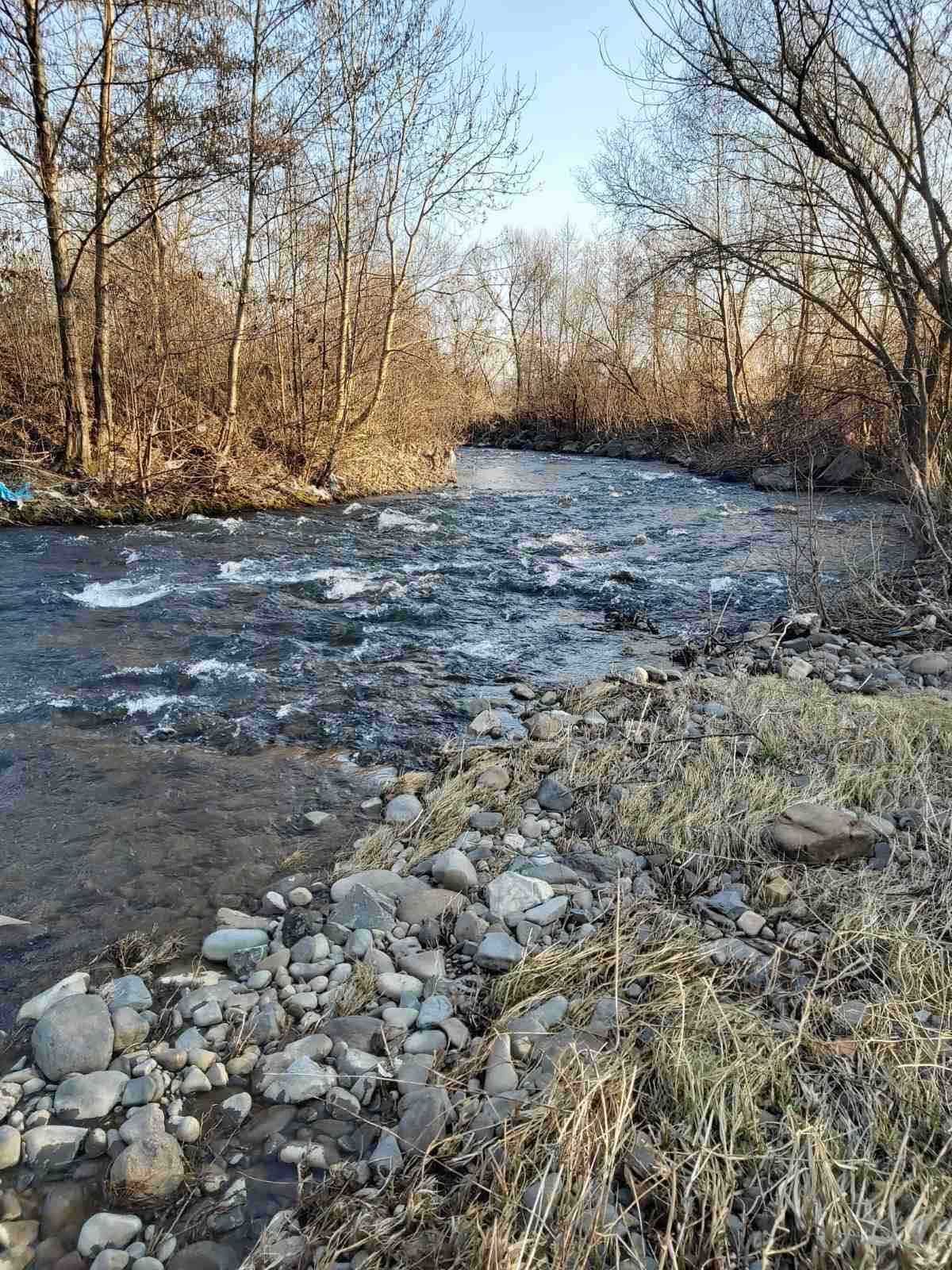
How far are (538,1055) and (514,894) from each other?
2.34ft

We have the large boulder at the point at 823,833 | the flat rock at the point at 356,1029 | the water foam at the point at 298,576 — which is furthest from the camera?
the water foam at the point at 298,576

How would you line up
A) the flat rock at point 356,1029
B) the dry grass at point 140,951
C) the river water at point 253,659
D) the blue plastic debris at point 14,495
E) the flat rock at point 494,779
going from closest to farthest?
the flat rock at point 356,1029
the dry grass at point 140,951
the river water at point 253,659
the flat rock at point 494,779
the blue plastic debris at point 14,495

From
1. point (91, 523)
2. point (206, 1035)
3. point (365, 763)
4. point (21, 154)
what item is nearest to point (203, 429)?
point (91, 523)

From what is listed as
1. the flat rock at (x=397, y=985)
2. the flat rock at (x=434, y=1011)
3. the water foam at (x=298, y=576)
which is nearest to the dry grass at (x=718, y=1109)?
the flat rock at (x=434, y=1011)

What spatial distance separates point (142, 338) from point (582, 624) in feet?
28.1

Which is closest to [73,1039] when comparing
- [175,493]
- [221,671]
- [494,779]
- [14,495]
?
[494,779]

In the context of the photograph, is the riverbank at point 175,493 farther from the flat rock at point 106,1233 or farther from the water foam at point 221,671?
the flat rock at point 106,1233

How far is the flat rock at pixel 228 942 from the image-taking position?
2.52 m

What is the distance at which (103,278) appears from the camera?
10.5 meters

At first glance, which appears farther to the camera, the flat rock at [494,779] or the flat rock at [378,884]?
the flat rock at [494,779]

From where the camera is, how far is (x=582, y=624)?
663 cm

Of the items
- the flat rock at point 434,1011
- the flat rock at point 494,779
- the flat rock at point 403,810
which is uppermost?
the flat rock at point 494,779

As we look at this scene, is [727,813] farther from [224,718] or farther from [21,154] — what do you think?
[21,154]

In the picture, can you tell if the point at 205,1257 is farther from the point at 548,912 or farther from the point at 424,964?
the point at 548,912
